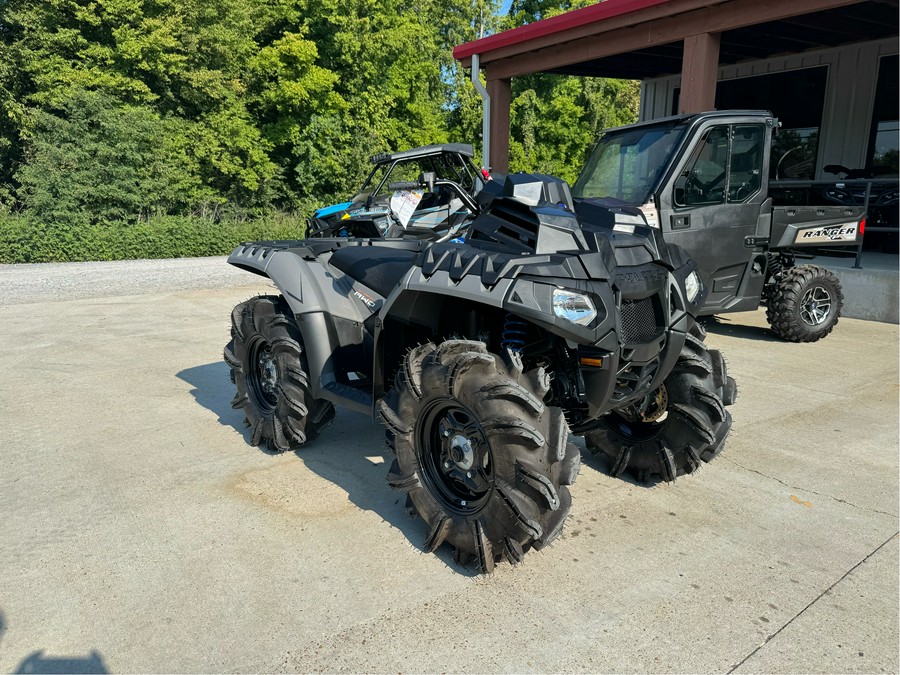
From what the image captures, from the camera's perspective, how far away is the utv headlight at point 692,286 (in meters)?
3.12

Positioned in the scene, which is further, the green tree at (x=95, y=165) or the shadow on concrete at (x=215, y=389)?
the green tree at (x=95, y=165)

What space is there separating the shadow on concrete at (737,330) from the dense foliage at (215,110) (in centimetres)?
1278

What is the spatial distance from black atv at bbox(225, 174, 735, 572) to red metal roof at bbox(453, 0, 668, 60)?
7902 millimetres

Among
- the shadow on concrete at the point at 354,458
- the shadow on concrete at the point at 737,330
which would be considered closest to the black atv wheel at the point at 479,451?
the shadow on concrete at the point at 354,458

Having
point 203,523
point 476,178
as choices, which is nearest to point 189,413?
point 203,523

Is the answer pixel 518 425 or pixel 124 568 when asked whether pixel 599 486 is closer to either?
pixel 518 425

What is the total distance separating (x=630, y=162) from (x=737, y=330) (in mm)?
2564

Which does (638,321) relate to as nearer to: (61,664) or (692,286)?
(692,286)

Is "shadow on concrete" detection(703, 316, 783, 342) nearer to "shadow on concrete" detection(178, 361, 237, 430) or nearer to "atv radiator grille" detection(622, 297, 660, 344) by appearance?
"atv radiator grille" detection(622, 297, 660, 344)

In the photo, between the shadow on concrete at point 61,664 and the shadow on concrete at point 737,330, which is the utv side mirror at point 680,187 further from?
the shadow on concrete at point 61,664

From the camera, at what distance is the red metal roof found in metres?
9.90

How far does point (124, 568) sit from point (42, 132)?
69.3 feet

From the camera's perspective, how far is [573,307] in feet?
8.52

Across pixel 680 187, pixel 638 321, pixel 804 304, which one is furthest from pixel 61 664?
pixel 804 304
